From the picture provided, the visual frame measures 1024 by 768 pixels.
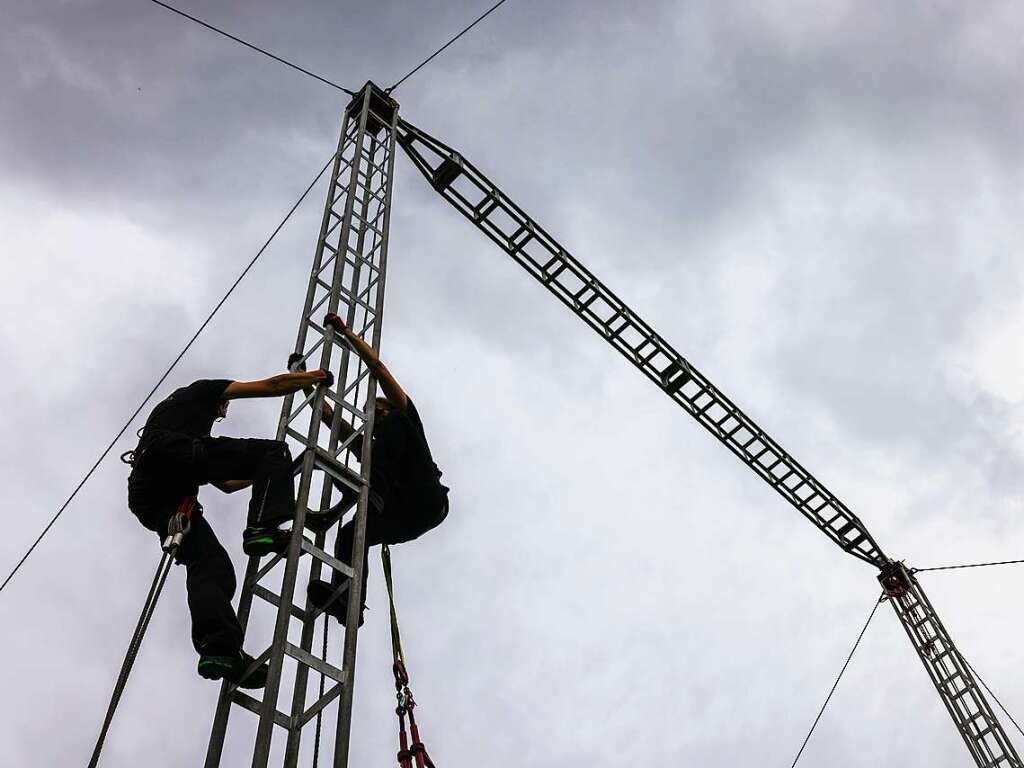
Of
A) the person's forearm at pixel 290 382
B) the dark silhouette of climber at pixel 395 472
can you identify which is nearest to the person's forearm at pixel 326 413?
the dark silhouette of climber at pixel 395 472

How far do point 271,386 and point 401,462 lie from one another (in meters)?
1.32

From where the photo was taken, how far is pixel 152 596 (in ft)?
16.9

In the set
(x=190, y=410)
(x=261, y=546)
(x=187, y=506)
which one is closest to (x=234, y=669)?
(x=261, y=546)

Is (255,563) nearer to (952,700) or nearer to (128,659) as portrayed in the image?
(128,659)

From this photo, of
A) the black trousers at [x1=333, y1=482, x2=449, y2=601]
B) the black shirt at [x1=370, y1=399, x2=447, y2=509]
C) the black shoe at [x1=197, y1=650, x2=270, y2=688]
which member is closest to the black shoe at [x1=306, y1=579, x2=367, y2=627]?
the black shoe at [x1=197, y1=650, x2=270, y2=688]

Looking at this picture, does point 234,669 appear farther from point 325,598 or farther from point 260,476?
point 260,476

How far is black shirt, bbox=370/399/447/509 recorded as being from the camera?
6.83 meters

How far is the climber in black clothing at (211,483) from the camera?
4.97 m

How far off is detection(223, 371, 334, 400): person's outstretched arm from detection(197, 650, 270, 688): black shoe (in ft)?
5.18

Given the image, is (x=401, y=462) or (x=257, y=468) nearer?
(x=257, y=468)

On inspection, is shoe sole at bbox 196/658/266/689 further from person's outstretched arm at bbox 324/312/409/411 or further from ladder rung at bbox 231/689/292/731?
person's outstretched arm at bbox 324/312/409/411

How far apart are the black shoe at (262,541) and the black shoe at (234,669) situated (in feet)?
1.76

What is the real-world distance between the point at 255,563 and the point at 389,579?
1.45 metres

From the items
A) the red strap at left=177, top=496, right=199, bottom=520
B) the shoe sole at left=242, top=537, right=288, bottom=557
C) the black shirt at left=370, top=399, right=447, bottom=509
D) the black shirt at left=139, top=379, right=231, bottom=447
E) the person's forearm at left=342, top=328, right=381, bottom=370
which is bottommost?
the shoe sole at left=242, top=537, right=288, bottom=557
